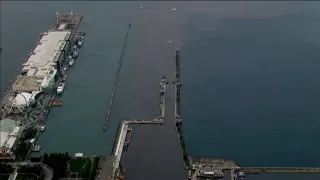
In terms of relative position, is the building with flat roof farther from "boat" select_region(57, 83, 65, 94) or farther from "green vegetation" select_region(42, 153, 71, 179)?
"green vegetation" select_region(42, 153, 71, 179)

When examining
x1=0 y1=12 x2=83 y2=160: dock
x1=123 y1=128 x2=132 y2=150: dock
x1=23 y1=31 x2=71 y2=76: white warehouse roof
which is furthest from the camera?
x1=23 y1=31 x2=71 y2=76: white warehouse roof

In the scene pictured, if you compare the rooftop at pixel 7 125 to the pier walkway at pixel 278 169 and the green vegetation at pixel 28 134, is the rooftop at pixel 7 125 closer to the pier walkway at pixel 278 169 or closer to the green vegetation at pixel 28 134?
the green vegetation at pixel 28 134

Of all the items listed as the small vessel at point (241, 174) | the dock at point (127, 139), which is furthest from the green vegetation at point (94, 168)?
the small vessel at point (241, 174)

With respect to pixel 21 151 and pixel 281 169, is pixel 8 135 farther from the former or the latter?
pixel 281 169

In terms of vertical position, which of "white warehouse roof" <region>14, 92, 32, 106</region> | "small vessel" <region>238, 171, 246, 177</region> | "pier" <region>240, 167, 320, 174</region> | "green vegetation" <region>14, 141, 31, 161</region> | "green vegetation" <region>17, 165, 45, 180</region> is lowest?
"green vegetation" <region>17, 165, 45, 180</region>

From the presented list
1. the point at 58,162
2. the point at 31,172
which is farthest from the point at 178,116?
the point at 31,172

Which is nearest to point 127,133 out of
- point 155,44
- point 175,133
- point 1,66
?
point 175,133

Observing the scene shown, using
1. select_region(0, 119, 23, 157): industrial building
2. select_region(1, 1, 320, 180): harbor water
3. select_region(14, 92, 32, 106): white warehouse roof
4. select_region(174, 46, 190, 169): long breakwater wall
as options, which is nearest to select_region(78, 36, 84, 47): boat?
select_region(1, 1, 320, 180): harbor water
